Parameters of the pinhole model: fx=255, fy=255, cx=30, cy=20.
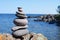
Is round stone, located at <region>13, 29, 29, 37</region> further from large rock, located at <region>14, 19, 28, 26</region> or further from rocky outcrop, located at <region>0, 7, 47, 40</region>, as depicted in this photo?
large rock, located at <region>14, 19, 28, 26</region>

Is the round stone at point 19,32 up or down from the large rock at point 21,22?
down

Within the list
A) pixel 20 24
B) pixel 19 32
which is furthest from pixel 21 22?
pixel 19 32

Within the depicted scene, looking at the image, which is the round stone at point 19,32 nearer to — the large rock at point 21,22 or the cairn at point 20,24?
the cairn at point 20,24

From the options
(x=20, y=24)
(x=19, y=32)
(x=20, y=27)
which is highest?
(x=20, y=24)

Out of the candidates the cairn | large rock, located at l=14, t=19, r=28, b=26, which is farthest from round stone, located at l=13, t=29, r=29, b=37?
large rock, located at l=14, t=19, r=28, b=26

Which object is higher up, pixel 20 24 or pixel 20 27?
pixel 20 24

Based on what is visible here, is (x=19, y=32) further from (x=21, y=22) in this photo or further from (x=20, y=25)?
(x=21, y=22)

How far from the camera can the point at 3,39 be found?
10211mm

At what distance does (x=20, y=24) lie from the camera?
905 cm

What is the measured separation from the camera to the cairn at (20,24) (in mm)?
9023

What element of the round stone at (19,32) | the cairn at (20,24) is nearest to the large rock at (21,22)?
the cairn at (20,24)

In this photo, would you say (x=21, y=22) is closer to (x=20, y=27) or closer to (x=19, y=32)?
(x=20, y=27)

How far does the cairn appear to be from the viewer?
29.6 ft

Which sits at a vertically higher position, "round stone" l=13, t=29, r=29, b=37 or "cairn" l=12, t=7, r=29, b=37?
"cairn" l=12, t=7, r=29, b=37
